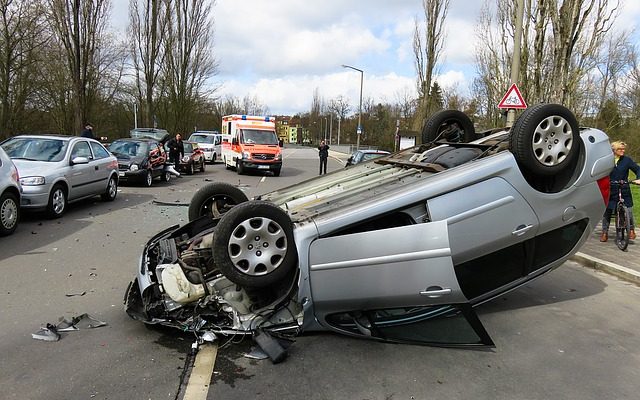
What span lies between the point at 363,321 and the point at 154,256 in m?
2.06

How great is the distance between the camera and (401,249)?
3.60 meters

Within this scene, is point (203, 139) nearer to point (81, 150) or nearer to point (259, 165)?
point (259, 165)

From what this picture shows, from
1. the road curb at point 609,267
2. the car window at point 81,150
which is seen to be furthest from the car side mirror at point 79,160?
the road curb at point 609,267

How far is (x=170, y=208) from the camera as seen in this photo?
11188 millimetres

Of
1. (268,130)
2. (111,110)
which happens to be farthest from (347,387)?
(111,110)

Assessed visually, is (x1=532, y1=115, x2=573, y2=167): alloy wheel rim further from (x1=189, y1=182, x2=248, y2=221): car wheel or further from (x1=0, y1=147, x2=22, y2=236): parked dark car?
(x1=0, y1=147, x2=22, y2=236): parked dark car

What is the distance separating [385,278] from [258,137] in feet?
64.7

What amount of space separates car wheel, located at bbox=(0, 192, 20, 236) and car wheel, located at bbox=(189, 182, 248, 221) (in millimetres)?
3861

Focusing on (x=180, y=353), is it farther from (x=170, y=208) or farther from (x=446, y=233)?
(x=170, y=208)

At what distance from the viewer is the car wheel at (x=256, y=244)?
144 inches

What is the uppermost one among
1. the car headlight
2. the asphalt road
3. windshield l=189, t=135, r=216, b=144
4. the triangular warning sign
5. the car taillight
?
the triangular warning sign

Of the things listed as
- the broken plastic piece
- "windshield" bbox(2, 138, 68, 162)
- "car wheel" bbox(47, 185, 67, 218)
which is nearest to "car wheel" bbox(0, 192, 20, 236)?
"car wheel" bbox(47, 185, 67, 218)

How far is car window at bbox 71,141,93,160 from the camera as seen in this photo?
1027cm

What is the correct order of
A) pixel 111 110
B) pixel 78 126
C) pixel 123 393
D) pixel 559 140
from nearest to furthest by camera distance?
pixel 123 393 → pixel 559 140 → pixel 78 126 → pixel 111 110
